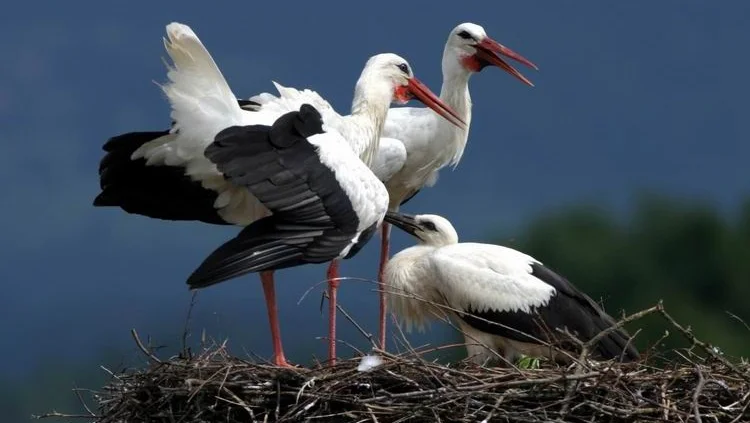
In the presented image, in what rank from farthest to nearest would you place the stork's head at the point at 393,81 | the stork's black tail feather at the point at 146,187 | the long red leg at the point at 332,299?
the long red leg at the point at 332,299 → the stork's head at the point at 393,81 → the stork's black tail feather at the point at 146,187

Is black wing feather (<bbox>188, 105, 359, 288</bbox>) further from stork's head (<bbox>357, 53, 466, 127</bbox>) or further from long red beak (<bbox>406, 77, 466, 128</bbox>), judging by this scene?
long red beak (<bbox>406, 77, 466, 128</bbox>)

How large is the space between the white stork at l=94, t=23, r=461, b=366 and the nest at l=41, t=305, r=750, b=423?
0.39 metres

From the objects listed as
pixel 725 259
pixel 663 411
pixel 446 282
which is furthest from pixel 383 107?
pixel 725 259

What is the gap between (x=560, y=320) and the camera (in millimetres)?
7895

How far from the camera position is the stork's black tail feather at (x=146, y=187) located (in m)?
7.18

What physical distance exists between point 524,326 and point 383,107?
1.07 metres

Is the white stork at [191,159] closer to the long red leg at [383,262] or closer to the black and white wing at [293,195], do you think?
the black and white wing at [293,195]

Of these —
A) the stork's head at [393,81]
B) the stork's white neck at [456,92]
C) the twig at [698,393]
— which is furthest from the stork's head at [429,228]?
the twig at [698,393]

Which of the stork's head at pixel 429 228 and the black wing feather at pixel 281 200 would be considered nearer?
the black wing feather at pixel 281 200

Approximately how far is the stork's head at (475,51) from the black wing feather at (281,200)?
7.22ft

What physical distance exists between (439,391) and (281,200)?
0.91 metres

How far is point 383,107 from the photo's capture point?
802 centimetres

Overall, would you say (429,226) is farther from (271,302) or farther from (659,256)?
(659,256)

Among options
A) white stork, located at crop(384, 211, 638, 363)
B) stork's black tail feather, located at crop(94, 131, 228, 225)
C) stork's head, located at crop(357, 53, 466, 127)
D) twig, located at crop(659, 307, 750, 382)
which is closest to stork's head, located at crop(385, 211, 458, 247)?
white stork, located at crop(384, 211, 638, 363)
